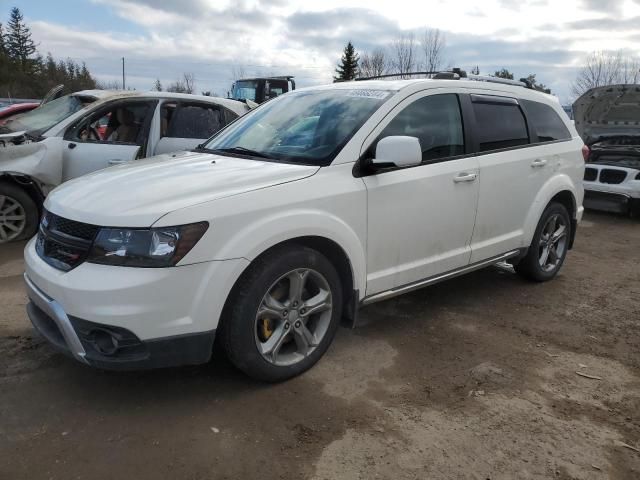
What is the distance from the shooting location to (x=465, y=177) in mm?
3969

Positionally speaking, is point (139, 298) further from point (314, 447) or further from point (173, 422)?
point (314, 447)

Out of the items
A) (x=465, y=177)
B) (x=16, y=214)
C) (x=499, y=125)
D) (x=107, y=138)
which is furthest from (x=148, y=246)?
(x=107, y=138)

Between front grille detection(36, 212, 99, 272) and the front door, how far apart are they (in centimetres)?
165

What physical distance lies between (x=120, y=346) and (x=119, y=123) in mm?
4626

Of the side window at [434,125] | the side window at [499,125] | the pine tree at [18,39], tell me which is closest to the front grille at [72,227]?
the side window at [434,125]

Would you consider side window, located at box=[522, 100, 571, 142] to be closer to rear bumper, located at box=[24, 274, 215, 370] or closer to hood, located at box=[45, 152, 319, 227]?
hood, located at box=[45, 152, 319, 227]

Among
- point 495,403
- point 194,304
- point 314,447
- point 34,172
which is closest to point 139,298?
point 194,304

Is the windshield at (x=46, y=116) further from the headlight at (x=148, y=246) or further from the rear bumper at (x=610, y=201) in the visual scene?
the rear bumper at (x=610, y=201)

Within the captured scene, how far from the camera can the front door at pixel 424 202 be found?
3500 millimetres

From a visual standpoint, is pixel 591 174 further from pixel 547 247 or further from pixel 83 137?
pixel 83 137

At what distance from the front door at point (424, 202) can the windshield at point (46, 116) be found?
446 centimetres

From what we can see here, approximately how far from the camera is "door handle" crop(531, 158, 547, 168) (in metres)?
4.64

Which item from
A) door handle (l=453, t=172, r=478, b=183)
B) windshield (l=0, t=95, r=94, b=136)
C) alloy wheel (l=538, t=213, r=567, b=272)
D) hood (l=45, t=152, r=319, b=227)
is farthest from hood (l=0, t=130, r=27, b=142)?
alloy wheel (l=538, t=213, r=567, b=272)

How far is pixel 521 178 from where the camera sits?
452 cm
